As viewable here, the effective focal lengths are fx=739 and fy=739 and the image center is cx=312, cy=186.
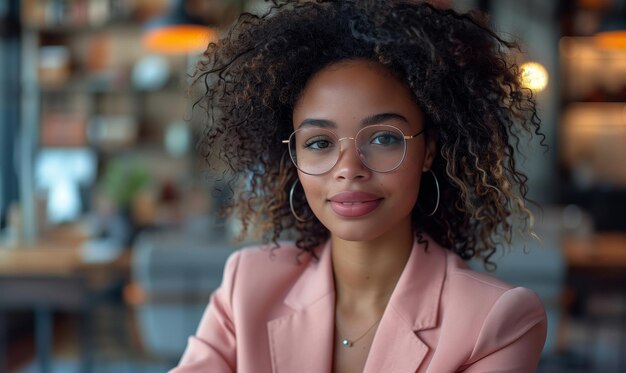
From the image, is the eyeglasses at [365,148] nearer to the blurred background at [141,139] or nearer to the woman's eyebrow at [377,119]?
the woman's eyebrow at [377,119]

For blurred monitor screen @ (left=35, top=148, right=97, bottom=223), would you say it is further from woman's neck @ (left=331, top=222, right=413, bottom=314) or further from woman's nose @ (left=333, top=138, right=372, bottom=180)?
woman's nose @ (left=333, top=138, right=372, bottom=180)

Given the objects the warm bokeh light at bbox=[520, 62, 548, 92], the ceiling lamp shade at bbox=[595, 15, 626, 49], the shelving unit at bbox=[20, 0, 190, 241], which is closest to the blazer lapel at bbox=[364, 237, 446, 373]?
the warm bokeh light at bbox=[520, 62, 548, 92]

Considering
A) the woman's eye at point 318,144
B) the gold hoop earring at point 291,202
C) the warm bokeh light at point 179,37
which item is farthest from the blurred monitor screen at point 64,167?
the woman's eye at point 318,144

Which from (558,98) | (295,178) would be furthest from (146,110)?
(295,178)

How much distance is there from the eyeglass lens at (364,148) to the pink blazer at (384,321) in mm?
219

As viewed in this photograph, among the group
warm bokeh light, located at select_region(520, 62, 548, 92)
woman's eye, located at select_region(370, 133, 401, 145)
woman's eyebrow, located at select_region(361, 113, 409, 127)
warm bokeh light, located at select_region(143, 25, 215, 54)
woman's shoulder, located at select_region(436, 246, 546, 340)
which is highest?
warm bokeh light, located at select_region(143, 25, 215, 54)

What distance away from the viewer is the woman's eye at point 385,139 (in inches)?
46.8

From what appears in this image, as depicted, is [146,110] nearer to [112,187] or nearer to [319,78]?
[112,187]

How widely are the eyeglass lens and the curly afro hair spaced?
0.09 meters

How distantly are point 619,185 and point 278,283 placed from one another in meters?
6.07

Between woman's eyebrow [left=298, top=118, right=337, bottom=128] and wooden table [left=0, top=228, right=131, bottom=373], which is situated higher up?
woman's eyebrow [left=298, top=118, right=337, bottom=128]

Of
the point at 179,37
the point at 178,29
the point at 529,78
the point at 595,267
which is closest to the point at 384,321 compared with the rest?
the point at 529,78

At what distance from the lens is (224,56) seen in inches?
52.7

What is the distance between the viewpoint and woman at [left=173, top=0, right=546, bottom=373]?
1184 millimetres
